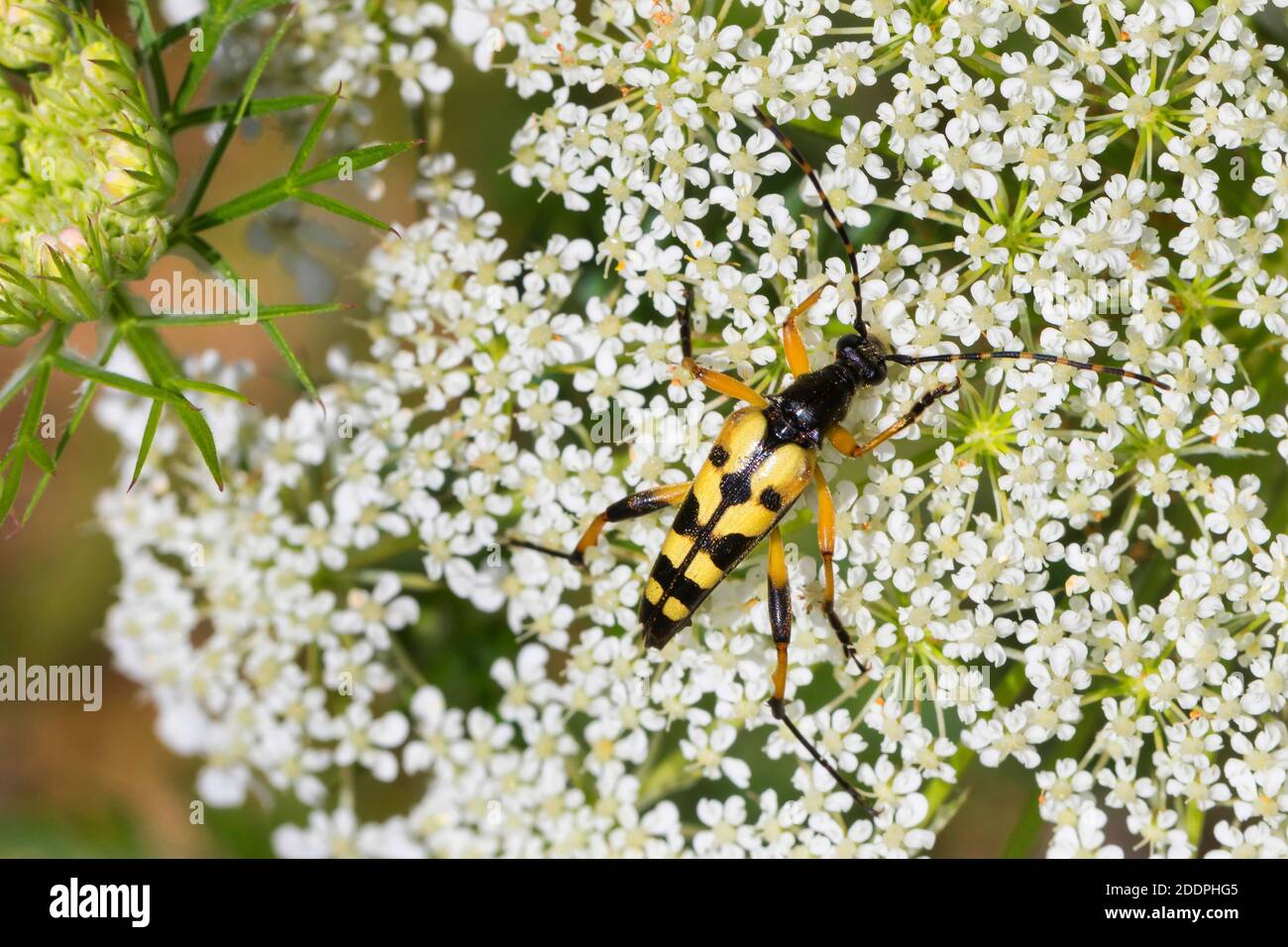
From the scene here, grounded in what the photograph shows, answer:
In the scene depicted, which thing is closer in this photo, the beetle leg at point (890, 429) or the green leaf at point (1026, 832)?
the beetle leg at point (890, 429)

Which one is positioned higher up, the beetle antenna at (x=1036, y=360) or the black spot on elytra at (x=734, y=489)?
the beetle antenna at (x=1036, y=360)

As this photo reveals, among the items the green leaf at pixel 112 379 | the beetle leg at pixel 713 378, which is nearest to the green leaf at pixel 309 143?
the green leaf at pixel 112 379

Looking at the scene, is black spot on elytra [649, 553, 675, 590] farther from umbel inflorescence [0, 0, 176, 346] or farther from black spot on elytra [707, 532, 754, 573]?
umbel inflorescence [0, 0, 176, 346]

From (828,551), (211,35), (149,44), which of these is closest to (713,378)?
(828,551)

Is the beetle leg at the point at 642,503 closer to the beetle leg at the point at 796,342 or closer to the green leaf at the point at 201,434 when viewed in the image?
the beetle leg at the point at 796,342

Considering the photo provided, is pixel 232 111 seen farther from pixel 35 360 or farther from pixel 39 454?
pixel 39 454

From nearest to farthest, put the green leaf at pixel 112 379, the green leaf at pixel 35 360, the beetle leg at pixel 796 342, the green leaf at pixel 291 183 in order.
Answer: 1. the green leaf at pixel 112 379
2. the green leaf at pixel 35 360
3. the green leaf at pixel 291 183
4. the beetle leg at pixel 796 342

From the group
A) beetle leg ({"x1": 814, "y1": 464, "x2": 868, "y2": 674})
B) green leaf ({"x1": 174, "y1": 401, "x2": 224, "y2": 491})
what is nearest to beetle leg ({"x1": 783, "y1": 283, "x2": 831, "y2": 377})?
beetle leg ({"x1": 814, "y1": 464, "x2": 868, "y2": 674})

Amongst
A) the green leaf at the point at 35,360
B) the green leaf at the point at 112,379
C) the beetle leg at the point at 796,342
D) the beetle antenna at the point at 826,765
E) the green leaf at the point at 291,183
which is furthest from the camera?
the beetle antenna at the point at 826,765

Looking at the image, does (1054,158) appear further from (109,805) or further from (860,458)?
(109,805)
